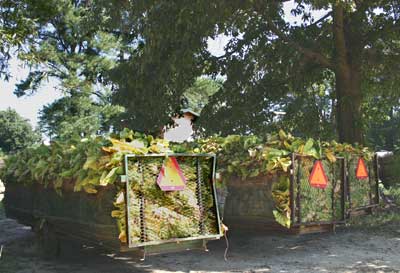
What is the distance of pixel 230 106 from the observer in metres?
16.1

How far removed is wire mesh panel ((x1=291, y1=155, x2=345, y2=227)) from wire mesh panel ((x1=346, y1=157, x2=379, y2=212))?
42 centimetres

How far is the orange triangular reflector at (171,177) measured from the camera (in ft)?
20.5

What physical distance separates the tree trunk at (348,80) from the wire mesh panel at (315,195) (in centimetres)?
587

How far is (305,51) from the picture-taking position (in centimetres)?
1410

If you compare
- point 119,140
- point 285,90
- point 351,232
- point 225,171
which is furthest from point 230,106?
point 119,140

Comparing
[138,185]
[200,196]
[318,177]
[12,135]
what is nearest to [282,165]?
[318,177]

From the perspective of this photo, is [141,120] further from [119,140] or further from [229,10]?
[119,140]

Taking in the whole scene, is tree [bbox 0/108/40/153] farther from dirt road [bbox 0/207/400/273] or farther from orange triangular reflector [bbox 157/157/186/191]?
orange triangular reflector [bbox 157/157/186/191]

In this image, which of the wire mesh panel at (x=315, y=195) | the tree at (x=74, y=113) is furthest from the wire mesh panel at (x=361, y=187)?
the tree at (x=74, y=113)

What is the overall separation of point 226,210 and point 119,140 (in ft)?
9.25

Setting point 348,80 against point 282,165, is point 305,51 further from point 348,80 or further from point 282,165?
point 282,165

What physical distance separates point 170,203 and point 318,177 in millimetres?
3079

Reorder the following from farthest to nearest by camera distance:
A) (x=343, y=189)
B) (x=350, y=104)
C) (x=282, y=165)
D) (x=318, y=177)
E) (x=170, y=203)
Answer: (x=350, y=104)
(x=343, y=189)
(x=318, y=177)
(x=282, y=165)
(x=170, y=203)

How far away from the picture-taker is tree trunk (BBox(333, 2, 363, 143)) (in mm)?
14312
